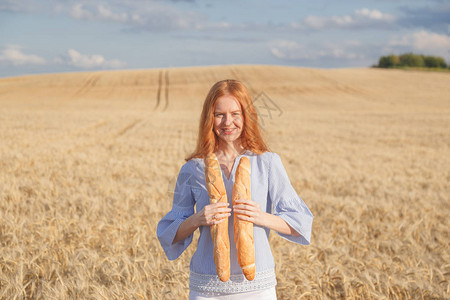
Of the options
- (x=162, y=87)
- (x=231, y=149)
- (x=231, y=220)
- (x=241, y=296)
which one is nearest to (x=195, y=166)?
(x=231, y=149)

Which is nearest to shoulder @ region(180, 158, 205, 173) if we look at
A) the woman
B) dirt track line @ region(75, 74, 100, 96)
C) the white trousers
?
the woman

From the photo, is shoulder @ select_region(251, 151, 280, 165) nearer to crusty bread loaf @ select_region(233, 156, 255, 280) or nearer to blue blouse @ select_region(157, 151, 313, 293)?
blue blouse @ select_region(157, 151, 313, 293)

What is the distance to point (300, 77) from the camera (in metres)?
63.5

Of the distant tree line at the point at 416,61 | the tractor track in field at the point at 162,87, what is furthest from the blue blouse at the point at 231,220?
the distant tree line at the point at 416,61

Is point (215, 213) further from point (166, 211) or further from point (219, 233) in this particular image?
point (166, 211)

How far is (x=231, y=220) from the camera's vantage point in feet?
5.91

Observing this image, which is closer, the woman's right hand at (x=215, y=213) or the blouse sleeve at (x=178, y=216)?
→ the woman's right hand at (x=215, y=213)

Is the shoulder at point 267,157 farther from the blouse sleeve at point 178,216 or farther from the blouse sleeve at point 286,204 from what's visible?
the blouse sleeve at point 178,216

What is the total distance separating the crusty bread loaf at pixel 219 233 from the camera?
1643 millimetres

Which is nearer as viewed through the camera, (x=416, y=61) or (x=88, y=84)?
(x=88, y=84)

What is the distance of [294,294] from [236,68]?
6702 cm

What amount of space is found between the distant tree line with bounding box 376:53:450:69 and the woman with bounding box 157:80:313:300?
113 m

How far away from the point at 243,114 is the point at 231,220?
1.66 ft

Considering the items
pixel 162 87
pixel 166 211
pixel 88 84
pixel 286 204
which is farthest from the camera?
pixel 88 84
